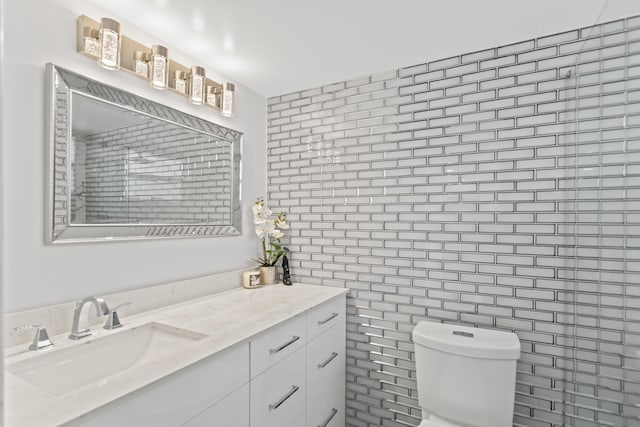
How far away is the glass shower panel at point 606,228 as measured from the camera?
1173 millimetres

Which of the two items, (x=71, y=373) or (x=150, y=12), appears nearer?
(x=71, y=373)

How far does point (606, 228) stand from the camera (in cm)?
140

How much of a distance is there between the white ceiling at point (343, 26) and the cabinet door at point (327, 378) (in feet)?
5.60

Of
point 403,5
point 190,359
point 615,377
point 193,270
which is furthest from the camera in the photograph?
point 193,270

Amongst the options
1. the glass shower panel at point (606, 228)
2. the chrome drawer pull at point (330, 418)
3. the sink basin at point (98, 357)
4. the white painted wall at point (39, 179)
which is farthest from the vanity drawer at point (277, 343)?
the glass shower panel at point (606, 228)

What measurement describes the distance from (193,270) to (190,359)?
0.91m

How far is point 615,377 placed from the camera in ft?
4.48

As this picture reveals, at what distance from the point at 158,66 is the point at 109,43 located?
0.25 meters

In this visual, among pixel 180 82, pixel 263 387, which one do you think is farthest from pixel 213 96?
pixel 263 387

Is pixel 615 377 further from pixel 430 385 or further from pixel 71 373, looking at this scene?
pixel 71 373

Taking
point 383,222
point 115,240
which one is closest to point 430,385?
point 383,222

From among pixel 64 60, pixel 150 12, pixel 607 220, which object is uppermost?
pixel 150 12

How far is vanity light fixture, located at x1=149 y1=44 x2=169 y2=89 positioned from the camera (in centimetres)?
170

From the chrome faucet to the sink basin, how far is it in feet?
0.16
